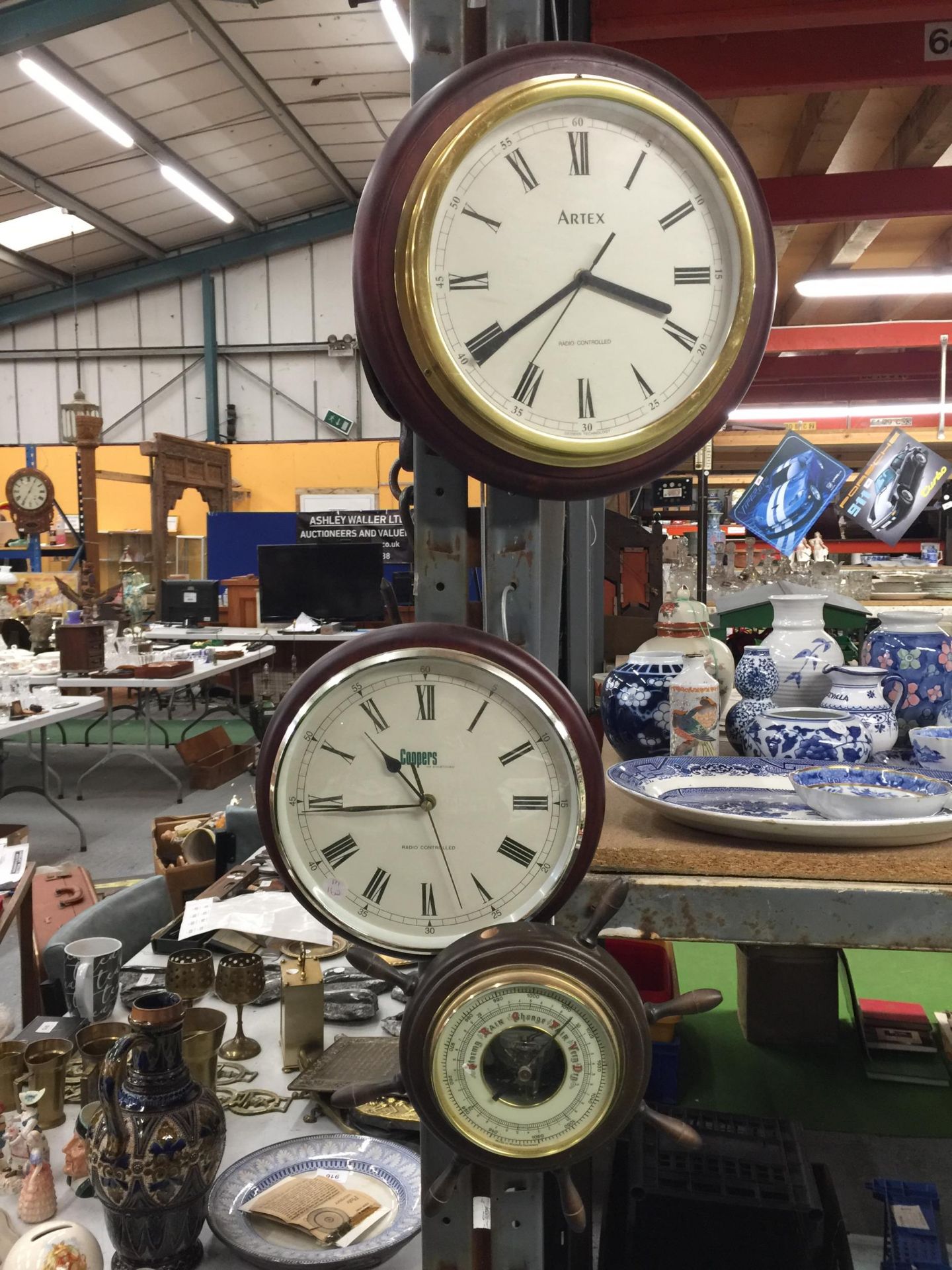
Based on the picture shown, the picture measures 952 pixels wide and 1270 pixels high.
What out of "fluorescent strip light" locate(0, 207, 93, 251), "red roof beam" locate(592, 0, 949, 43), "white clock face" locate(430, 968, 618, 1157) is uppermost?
"fluorescent strip light" locate(0, 207, 93, 251)

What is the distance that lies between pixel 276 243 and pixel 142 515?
4371 millimetres

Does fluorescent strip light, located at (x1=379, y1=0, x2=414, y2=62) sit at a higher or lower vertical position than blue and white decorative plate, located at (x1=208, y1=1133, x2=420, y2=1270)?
→ higher

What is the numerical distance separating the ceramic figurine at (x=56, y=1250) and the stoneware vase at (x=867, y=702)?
1.17 meters

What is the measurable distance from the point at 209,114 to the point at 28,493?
4.55 meters

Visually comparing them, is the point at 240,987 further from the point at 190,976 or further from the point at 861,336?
the point at 861,336

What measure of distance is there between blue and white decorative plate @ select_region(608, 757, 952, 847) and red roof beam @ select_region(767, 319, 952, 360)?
684 cm

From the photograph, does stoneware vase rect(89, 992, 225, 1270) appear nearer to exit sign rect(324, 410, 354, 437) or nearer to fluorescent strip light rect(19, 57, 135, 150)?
fluorescent strip light rect(19, 57, 135, 150)

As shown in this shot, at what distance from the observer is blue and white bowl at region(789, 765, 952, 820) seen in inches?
42.6

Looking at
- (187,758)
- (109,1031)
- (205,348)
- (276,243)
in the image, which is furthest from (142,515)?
(109,1031)

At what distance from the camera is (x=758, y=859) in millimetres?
1070

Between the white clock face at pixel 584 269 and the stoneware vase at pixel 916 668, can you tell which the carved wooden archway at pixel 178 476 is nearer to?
the stoneware vase at pixel 916 668

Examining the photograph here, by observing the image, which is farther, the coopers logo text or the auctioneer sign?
the auctioneer sign

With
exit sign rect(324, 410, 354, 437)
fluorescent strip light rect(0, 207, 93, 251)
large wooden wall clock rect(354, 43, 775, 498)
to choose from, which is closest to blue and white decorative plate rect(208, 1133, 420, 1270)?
large wooden wall clock rect(354, 43, 775, 498)

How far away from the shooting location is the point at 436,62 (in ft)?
3.56
